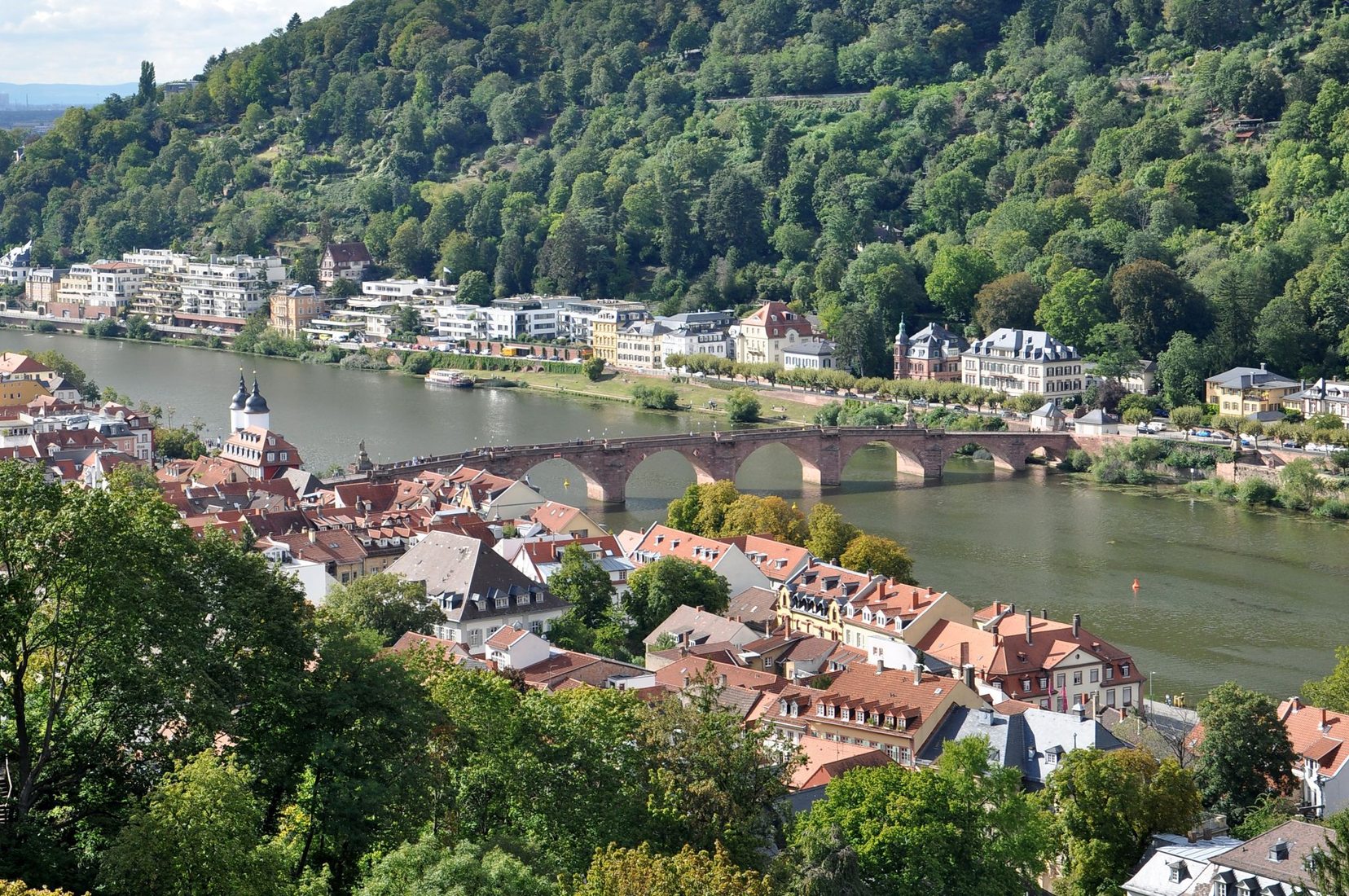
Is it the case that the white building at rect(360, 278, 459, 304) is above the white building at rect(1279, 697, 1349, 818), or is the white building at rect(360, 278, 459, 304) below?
above

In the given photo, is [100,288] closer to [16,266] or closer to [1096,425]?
[16,266]

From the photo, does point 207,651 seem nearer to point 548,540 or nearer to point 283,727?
point 283,727

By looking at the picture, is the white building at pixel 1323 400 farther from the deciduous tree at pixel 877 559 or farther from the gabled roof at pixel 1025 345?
the deciduous tree at pixel 877 559

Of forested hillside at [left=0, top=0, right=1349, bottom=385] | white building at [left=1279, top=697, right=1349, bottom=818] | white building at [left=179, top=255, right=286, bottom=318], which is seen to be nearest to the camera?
white building at [left=1279, top=697, right=1349, bottom=818]

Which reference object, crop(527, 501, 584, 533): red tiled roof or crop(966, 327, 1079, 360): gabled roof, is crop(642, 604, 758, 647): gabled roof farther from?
crop(966, 327, 1079, 360): gabled roof

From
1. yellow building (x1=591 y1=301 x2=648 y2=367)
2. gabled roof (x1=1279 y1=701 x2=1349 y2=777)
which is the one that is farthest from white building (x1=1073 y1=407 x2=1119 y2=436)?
gabled roof (x1=1279 y1=701 x2=1349 y2=777)

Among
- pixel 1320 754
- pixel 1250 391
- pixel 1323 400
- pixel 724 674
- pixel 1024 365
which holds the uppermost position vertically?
pixel 1024 365

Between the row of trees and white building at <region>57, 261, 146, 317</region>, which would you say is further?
white building at <region>57, 261, 146, 317</region>

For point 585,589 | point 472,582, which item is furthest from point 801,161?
point 472,582
